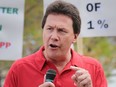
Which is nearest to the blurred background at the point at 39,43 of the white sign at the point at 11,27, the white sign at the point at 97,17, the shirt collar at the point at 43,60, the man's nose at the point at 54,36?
the white sign at the point at 11,27

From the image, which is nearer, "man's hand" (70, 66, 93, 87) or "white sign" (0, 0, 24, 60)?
"man's hand" (70, 66, 93, 87)

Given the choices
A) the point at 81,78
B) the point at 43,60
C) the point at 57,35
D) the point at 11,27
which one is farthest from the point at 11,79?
the point at 11,27

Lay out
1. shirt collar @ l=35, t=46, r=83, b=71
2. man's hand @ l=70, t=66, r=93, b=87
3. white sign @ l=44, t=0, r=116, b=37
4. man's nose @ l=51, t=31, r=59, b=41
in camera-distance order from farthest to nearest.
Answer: white sign @ l=44, t=0, r=116, b=37 → shirt collar @ l=35, t=46, r=83, b=71 → man's nose @ l=51, t=31, r=59, b=41 → man's hand @ l=70, t=66, r=93, b=87

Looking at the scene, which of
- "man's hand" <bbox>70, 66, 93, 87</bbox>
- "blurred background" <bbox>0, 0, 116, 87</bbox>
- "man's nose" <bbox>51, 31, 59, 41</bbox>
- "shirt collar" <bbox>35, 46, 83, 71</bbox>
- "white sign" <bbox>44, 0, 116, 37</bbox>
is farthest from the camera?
"blurred background" <bbox>0, 0, 116, 87</bbox>

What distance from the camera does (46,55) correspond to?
371cm

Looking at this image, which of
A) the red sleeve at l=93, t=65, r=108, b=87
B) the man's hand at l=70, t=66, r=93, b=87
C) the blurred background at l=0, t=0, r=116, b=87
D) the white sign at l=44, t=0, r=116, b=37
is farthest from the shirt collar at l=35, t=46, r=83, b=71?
the blurred background at l=0, t=0, r=116, b=87

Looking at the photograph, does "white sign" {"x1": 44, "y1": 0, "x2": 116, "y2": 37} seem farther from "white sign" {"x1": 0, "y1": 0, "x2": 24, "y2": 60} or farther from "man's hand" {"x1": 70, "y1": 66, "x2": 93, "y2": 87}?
"man's hand" {"x1": 70, "y1": 66, "x2": 93, "y2": 87}

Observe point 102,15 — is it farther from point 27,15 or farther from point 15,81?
point 27,15

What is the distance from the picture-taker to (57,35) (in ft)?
11.7

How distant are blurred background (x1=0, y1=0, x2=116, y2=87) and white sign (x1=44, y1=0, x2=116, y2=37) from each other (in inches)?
119

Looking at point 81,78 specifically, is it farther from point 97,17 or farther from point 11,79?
point 97,17

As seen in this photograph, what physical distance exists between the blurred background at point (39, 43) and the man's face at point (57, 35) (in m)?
3.72

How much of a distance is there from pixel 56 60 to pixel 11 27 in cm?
92

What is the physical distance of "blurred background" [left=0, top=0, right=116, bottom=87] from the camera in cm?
818
